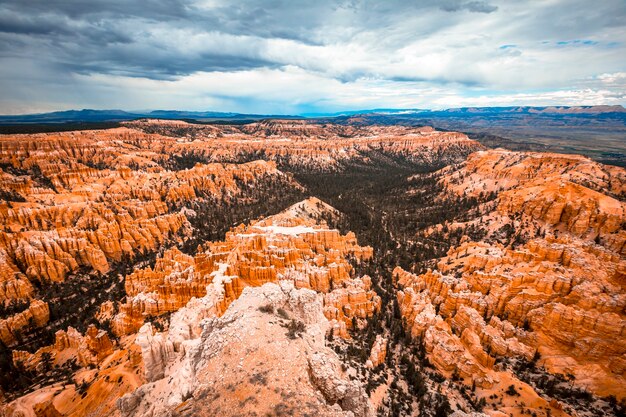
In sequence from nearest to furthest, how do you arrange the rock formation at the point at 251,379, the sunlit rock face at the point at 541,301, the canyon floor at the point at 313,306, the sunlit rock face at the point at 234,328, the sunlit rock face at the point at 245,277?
the rock formation at the point at 251,379 < the sunlit rock face at the point at 234,328 < the canyon floor at the point at 313,306 < the sunlit rock face at the point at 541,301 < the sunlit rock face at the point at 245,277

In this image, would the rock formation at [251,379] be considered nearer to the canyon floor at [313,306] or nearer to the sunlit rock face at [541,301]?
the canyon floor at [313,306]

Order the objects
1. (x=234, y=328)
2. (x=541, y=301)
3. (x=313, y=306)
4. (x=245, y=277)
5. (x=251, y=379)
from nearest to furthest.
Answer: (x=251, y=379), (x=234, y=328), (x=313, y=306), (x=541, y=301), (x=245, y=277)

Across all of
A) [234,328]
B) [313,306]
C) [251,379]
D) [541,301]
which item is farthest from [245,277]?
[541,301]

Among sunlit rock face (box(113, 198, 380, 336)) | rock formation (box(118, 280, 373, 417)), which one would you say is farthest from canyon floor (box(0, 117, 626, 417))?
sunlit rock face (box(113, 198, 380, 336))

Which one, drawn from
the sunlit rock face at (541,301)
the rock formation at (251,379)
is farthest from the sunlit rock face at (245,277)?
the rock formation at (251,379)

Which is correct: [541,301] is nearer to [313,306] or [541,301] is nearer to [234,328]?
[313,306]

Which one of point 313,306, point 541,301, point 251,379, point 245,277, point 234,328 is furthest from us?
point 245,277
